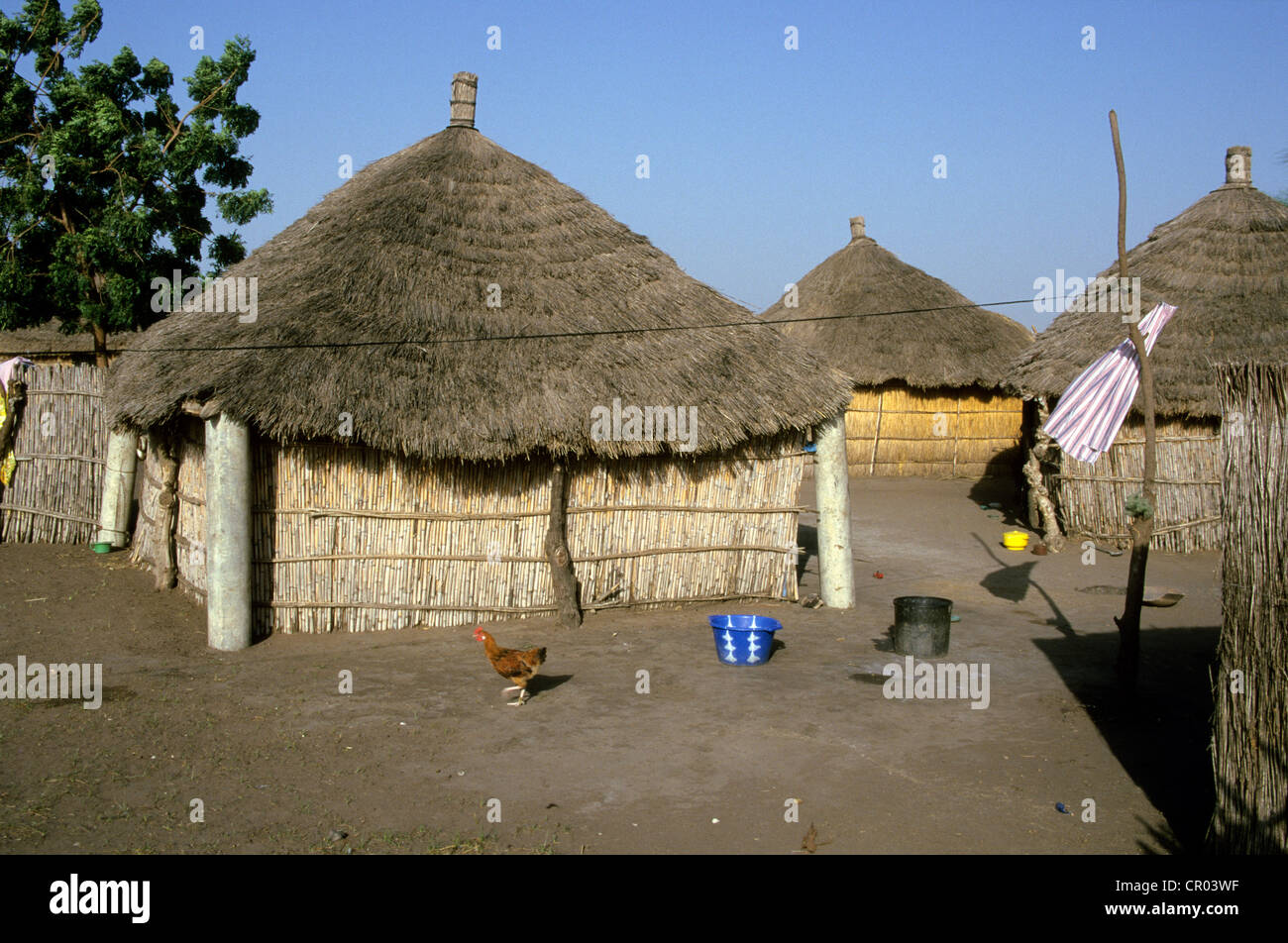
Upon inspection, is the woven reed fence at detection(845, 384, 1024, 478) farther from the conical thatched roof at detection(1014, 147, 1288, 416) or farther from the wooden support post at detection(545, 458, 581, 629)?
the wooden support post at detection(545, 458, 581, 629)

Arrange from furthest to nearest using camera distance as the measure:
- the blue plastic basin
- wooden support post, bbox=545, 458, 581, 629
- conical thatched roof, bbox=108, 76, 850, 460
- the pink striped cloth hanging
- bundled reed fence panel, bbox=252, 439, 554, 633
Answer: wooden support post, bbox=545, 458, 581, 629 < bundled reed fence panel, bbox=252, 439, 554, 633 < conical thatched roof, bbox=108, 76, 850, 460 < the blue plastic basin < the pink striped cloth hanging

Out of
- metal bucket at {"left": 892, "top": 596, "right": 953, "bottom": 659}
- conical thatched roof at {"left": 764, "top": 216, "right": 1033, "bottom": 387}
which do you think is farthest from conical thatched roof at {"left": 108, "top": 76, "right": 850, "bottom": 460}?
conical thatched roof at {"left": 764, "top": 216, "right": 1033, "bottom": 387}

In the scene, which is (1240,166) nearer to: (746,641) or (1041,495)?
(1041,495)

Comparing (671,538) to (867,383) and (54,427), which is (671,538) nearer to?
(54,427)

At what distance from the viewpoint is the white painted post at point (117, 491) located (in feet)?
44.8

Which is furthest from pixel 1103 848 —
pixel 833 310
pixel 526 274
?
pixel 833 310

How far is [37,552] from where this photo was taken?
1342 centimetres

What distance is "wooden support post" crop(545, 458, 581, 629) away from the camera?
10805mm

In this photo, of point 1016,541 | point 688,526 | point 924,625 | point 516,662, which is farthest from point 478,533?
point 1016,541

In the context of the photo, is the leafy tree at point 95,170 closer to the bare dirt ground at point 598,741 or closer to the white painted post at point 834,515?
the bare dirt ground at point 598,741

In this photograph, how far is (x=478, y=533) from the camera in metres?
10.7

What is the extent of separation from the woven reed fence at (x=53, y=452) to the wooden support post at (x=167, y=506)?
3049mm

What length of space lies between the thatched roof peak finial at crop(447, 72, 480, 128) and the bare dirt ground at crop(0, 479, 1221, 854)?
23.2ft

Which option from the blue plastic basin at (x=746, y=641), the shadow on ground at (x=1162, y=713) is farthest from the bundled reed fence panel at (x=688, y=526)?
the shadow on ground at (x=1162, y=713)
